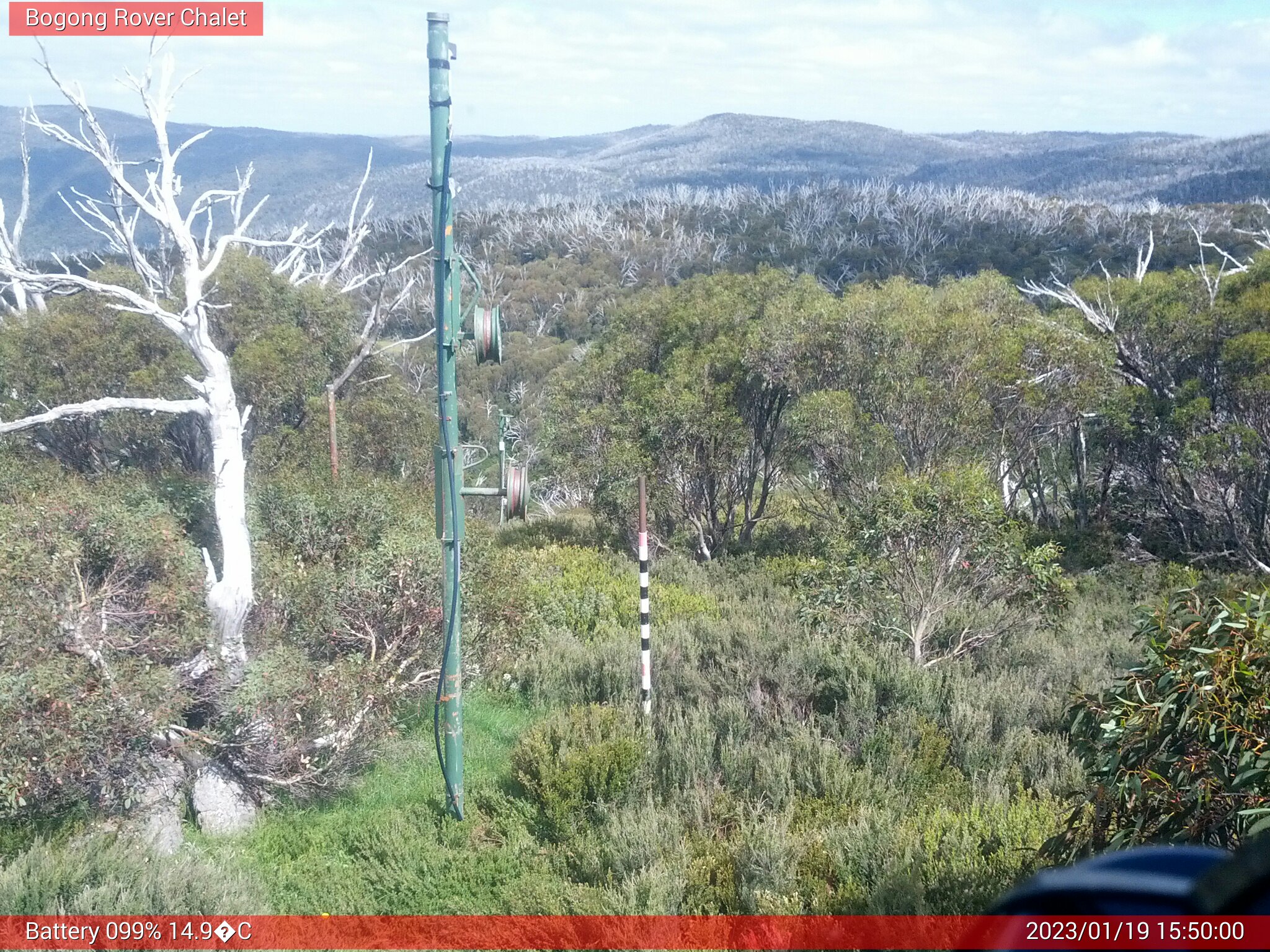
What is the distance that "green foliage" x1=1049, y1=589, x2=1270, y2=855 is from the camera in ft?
11.3

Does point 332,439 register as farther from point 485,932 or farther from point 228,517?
point 485,932

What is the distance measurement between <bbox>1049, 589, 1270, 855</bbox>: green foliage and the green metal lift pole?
352 centimetres

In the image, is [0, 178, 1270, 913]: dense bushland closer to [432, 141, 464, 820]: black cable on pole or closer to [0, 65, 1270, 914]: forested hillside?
[0, 65, 1270, 914]: forested hillside

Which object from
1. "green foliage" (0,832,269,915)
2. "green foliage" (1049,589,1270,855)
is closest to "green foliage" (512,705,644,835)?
"green foliage" (0,832,269,915)

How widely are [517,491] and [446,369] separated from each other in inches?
33.6

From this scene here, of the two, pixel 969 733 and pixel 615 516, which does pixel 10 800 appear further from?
pixel 615 516

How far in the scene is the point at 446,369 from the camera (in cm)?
589

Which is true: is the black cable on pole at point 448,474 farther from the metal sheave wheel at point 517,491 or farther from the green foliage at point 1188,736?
the green foliage at point 1188,736

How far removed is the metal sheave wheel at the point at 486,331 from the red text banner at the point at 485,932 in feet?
10.1

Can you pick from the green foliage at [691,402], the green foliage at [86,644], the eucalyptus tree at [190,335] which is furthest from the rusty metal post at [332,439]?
the green foliage at [86,644]

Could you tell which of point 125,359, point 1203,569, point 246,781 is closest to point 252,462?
point 125,359

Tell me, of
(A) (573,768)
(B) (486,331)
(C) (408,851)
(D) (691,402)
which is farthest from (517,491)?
(D) (691,402)

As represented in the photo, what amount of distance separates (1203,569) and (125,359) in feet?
50.9

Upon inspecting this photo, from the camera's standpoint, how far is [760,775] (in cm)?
650
